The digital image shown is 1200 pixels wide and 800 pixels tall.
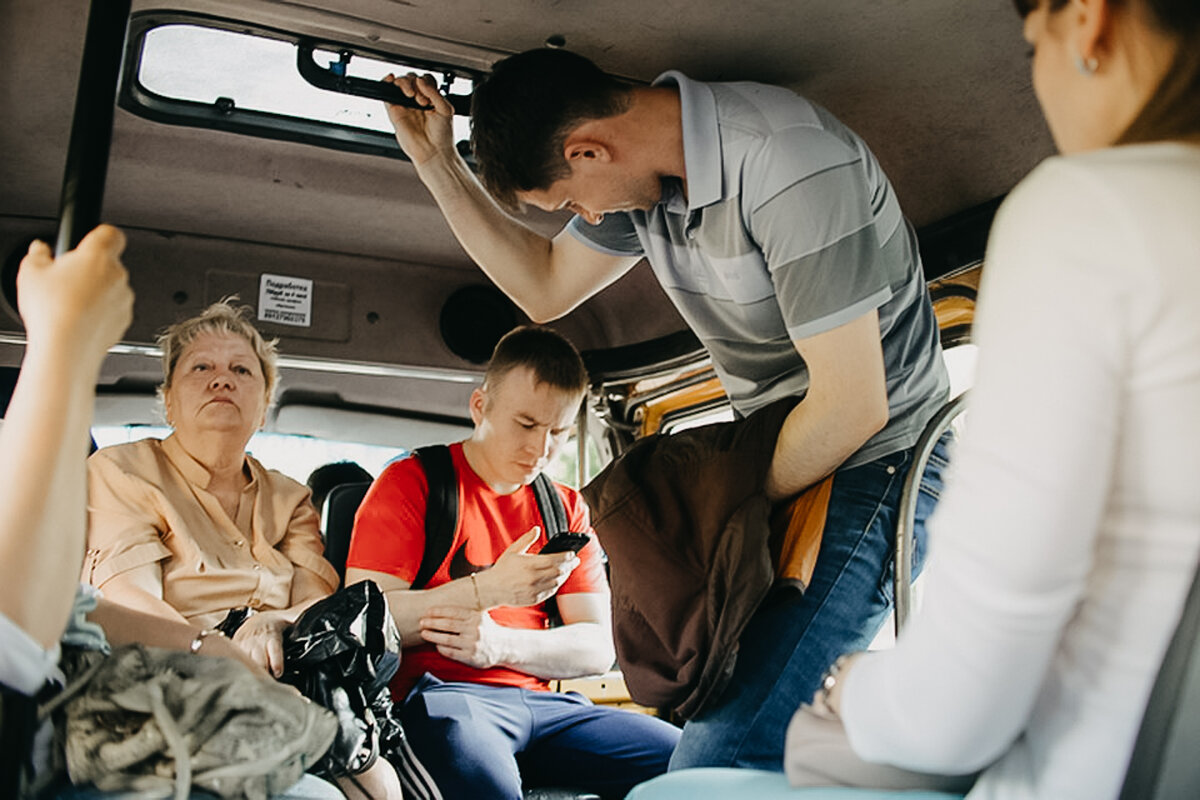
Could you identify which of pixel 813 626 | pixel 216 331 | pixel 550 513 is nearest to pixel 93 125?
pixel 813 626

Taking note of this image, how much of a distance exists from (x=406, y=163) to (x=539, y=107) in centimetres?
113

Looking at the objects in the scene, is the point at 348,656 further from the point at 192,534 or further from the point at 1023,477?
the point at 1023,477

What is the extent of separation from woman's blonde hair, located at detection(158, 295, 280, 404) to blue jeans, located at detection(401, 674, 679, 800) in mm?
960

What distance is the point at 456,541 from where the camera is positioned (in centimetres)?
298

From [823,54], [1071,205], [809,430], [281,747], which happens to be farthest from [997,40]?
[281,747]

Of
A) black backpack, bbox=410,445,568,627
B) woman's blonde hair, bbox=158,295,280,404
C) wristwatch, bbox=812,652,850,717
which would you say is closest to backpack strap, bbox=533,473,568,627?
black backpack, bbox=410,445,568,627

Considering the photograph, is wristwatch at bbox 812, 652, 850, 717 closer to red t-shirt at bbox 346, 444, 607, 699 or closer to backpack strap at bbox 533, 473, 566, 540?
red t-shirt at bbox 346, 444, 607, 699

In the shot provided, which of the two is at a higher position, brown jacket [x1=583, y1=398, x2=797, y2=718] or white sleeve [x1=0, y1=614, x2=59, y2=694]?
brown jacket [x1=583, y1=398, x2=797, y2=718]

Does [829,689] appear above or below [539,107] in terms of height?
below

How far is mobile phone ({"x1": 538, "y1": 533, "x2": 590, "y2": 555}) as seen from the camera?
9.48ft

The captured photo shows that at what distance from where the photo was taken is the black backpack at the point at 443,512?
9.63 ft

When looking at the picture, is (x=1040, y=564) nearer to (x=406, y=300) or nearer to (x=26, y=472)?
(x=26, y=472)

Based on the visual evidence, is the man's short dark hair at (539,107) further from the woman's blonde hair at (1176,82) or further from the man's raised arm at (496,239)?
the woman's blonde hair at (1176,82)

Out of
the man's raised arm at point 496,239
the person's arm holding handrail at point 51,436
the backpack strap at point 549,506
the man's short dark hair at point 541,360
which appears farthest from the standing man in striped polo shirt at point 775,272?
the backpack strap at point 549,506
